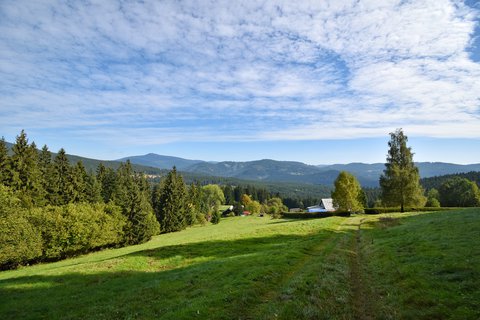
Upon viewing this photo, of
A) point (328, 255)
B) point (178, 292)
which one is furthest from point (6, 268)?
point (328, 255)

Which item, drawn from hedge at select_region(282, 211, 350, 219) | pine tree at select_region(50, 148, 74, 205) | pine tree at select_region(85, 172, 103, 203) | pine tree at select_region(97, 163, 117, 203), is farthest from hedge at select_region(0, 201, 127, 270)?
hedge at select_region(282, 211, 350, 219)

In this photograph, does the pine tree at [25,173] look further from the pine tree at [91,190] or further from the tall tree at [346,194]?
the tall tree at [346,194]

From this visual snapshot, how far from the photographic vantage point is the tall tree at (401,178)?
67.2 meters

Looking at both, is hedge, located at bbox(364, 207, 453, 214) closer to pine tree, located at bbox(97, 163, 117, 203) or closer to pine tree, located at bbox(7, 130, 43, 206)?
pine tree, located at bbox(97, 163, 117, 203)

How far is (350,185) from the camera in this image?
80.9 m

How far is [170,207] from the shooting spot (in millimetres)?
98625

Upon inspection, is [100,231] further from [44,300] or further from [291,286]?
[291,286]

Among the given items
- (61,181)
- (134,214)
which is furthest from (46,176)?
(134,214)

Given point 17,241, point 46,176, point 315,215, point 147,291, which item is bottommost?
point 315,215

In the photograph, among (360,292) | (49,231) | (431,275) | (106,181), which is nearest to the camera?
(360,292)

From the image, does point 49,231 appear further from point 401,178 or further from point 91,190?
point 401,178

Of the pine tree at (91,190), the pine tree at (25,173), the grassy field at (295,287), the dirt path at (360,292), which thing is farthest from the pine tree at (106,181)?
the dirt path at (360,292)

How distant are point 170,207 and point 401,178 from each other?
69607 millimetres

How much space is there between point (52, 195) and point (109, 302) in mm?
59750
